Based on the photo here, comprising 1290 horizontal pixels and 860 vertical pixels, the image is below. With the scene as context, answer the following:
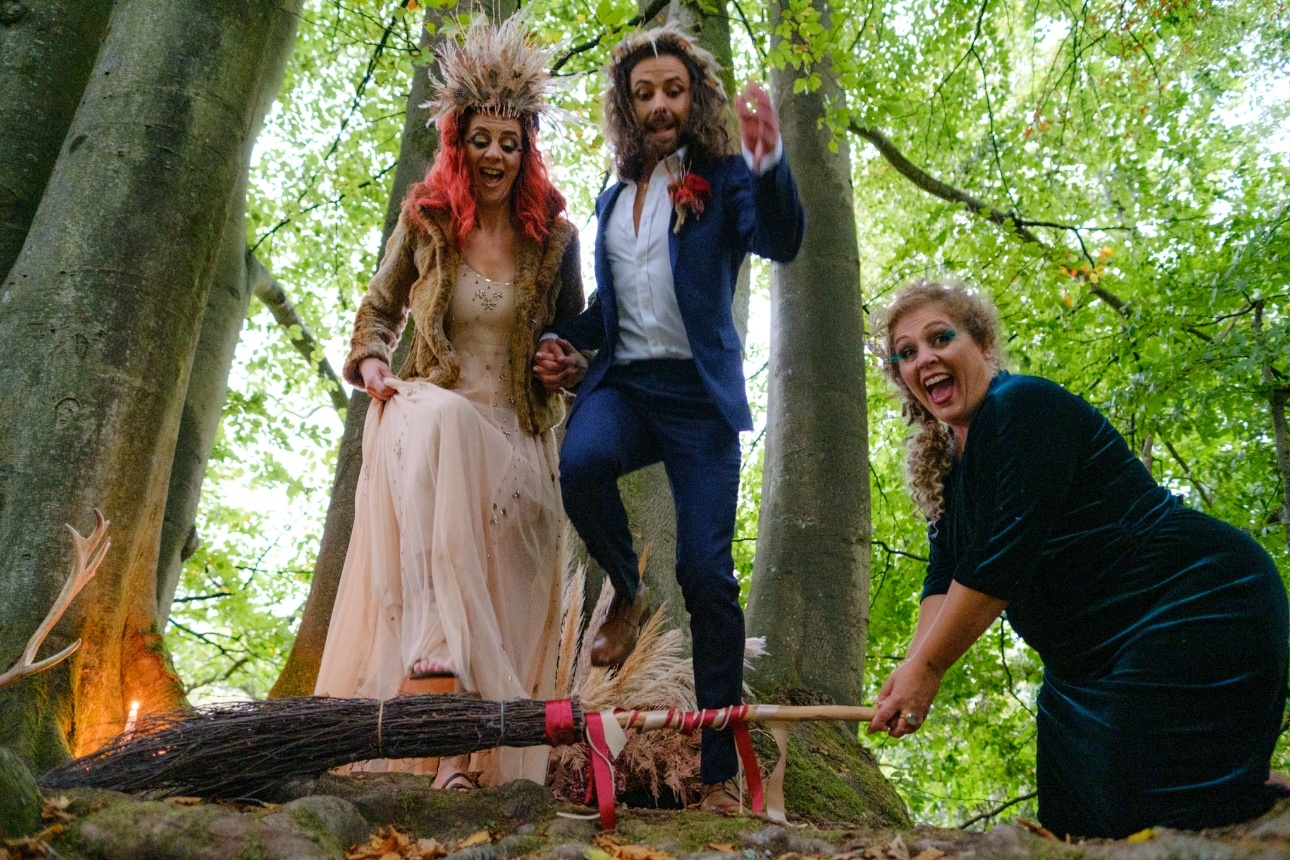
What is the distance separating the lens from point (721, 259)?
11.5 ft

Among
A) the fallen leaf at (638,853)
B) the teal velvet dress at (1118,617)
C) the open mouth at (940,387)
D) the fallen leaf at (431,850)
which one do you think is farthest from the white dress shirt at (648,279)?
the fallen leaf at (431,850)

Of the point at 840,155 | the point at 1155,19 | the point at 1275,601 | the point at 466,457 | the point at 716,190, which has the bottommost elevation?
the point at 1275,601

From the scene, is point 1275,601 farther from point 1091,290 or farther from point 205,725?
point 1091,290

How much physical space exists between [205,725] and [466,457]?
1.07 meters

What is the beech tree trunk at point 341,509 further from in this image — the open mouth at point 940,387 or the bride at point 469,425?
the open mouth at point 940,387

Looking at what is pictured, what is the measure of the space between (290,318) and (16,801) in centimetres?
775

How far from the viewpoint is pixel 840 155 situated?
19.7 feet

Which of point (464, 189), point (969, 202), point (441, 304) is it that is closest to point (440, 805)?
point (441, 304)

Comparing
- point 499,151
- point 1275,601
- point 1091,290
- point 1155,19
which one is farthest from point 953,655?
point 1155,19

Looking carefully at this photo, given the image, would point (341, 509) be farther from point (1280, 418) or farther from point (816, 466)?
point (1280, 418)

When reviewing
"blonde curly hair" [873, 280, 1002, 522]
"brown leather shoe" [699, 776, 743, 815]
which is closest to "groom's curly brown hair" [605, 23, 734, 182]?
"blonde curly hair" [873, 280, 1002, 522]

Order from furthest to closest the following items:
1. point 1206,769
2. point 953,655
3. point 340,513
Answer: point 340,513 → point 953,655 → point 1206,769

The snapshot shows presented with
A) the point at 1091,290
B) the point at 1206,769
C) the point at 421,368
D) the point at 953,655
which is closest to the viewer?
the point at 1206,769

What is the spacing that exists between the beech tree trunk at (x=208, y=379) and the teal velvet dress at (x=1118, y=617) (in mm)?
3437
